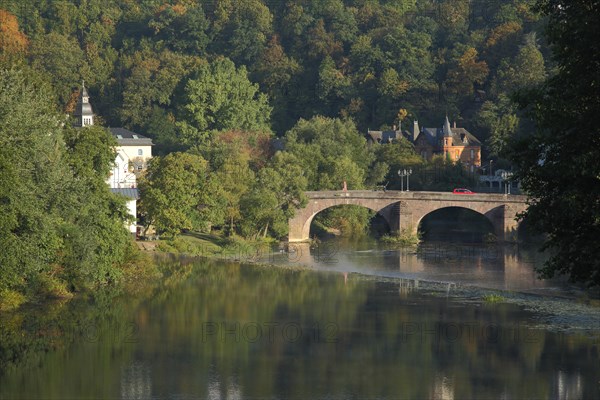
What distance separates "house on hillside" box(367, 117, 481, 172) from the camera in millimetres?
143625

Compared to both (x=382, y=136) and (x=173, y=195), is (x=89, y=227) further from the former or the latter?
(x=382, y=136)

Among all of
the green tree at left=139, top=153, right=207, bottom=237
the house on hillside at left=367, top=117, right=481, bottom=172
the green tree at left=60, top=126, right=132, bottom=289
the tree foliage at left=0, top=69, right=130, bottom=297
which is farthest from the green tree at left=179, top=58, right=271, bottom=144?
the tree foliage at left=0, top=69, right=130, bottom=297

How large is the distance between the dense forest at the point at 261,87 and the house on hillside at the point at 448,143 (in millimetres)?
2063

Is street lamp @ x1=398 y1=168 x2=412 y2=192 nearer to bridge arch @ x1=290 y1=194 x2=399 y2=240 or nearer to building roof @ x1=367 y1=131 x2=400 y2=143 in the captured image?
bridge arch @ x1=290 y1=194 x2=399 y2=240

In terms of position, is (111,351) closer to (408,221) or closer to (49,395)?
(49,395)

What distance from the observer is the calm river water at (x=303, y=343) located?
171 feet

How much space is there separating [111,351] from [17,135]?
1681cm

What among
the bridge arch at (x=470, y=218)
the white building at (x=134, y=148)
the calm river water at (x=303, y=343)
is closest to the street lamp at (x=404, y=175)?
the bridge arch at (x=470, y=218)

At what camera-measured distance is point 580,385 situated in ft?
172

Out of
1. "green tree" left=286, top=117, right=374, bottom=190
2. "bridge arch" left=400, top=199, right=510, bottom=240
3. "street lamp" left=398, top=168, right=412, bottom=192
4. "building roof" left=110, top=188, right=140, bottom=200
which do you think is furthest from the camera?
"street lamp" left=398, top=168, right=412, bottom=192

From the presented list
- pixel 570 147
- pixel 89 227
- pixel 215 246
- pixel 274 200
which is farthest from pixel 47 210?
pixel 570 147

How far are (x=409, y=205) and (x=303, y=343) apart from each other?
171 feet

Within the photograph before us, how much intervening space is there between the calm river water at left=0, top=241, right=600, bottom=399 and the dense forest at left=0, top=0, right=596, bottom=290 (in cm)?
902

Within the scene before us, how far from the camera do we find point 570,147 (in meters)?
41.8
